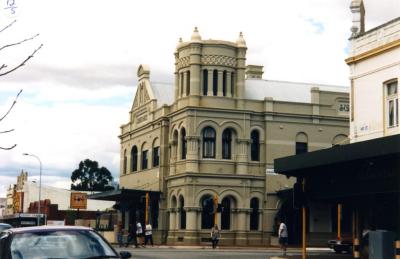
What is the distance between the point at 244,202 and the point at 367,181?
26.7 metres

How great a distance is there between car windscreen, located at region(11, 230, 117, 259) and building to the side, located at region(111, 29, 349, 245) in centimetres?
3892

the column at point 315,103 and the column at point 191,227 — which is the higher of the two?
the column at point 315,103

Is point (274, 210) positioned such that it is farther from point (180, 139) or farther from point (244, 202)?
point (180, 139)

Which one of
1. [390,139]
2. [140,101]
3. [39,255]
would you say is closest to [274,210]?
[140,101]

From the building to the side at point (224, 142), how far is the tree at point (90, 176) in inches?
2608

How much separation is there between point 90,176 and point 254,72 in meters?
65.6

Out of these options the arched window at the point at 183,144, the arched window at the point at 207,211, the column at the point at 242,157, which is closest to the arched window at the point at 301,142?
the column at the point at 242,157

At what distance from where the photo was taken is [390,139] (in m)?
22.7

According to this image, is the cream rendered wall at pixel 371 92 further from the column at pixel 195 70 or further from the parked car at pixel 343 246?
the column at pixel 195 70

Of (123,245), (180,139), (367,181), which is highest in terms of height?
(180,139)

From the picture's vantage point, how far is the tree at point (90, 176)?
122m

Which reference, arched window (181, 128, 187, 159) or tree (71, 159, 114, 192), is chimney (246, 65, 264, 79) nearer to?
arched window (181, 128, 187, 159)

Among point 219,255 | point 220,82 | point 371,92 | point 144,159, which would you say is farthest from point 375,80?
point 144,159

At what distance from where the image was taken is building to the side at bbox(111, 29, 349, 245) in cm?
5159
